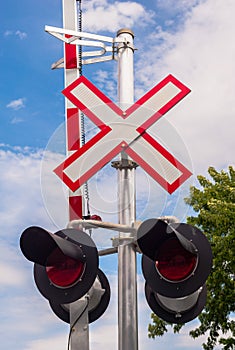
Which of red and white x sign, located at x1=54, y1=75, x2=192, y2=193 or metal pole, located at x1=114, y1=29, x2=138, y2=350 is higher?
red and white x sign, located at x1=54, y1=75, x2=192, y2=193

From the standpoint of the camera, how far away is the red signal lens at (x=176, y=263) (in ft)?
9.46

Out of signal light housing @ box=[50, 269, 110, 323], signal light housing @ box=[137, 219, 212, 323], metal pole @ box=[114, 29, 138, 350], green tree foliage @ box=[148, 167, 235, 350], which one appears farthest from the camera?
green tree foliage @ box=[148, 167, 235, 350]

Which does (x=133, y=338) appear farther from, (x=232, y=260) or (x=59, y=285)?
(x=232, y=260)

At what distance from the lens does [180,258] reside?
293 centimetres

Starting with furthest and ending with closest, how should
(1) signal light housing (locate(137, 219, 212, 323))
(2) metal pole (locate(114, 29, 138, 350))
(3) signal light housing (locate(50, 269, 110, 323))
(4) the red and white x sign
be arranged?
(3) signal light housing (locate(50, 269, 110, 323)) < (2) metal pole (locate(114, 29, 138, 350)) < (4) the red and white x sign < (1) signal light housing (locate(137, 219, 212, 323))

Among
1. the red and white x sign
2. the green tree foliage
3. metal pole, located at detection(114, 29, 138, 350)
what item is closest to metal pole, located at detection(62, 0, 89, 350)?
the red and white x sign

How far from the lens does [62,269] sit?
9.93ft

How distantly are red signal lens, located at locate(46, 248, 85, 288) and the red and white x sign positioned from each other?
1.58ft

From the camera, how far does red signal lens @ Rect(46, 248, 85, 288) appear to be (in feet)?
9.72

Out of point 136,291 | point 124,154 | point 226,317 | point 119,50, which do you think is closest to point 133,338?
point 136,291

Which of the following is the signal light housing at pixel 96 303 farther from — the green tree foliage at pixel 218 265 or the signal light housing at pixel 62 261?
the green tree foliage at pixel 218 265

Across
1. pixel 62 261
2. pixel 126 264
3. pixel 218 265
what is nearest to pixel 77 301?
pixel 126 264

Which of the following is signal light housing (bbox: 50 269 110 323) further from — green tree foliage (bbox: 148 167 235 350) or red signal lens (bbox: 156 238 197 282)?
green tree foliage (bbox: 148 167 235 350)

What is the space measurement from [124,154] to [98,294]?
898 mm
